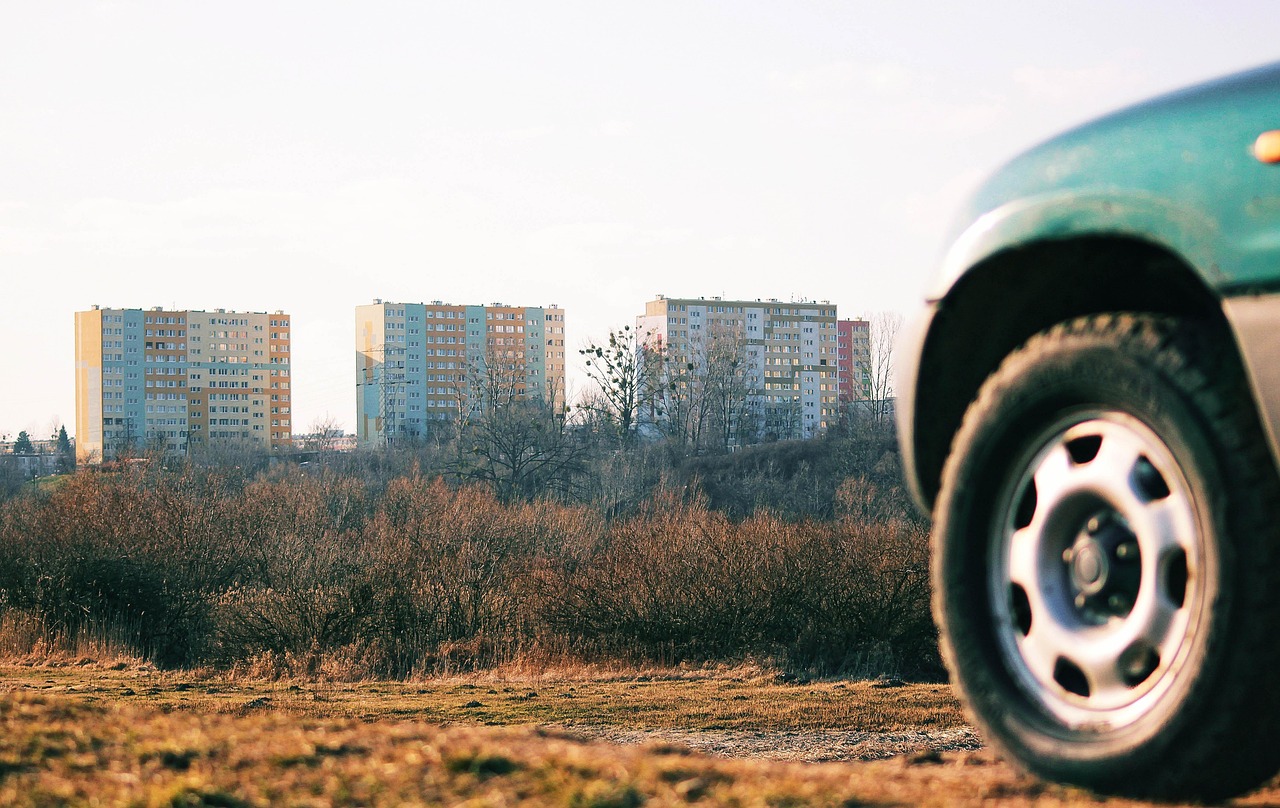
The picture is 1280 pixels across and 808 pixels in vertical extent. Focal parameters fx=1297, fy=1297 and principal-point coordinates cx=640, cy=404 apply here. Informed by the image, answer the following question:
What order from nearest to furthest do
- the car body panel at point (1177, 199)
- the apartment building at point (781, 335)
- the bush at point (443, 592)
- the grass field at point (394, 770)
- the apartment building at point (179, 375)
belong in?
the car body panel at point (1177, 199)
the grass field at point (394, 770)
the bush at point (443, 592)
the apartment building at point (179, 375)
the apartment building at point (781, 335)

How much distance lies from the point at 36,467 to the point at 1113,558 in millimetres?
121965

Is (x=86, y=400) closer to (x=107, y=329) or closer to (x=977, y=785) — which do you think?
(x=107, y=329)

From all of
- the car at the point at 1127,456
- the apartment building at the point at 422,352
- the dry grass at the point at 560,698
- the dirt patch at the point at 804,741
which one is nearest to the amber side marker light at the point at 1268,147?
the car at the point at 1127,456

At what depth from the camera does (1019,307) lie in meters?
3.14

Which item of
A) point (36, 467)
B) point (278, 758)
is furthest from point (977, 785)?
point (36, 467)

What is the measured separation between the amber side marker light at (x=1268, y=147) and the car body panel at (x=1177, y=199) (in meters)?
0.01

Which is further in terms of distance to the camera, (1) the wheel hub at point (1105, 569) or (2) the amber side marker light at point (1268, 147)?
(1) the wheel hub at point (1105, 569)

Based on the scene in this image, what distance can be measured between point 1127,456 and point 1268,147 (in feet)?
2.11

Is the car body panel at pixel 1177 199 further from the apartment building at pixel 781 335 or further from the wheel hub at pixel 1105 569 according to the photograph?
the apartment building at pixel 781 335

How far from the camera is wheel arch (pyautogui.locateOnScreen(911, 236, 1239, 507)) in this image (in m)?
2.86

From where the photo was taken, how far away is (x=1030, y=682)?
2789 mm

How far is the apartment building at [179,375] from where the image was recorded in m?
134

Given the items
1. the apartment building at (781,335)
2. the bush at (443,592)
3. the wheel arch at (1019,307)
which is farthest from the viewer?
the apartment building at (781,335)

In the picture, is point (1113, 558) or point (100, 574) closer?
point (1113, 558)
